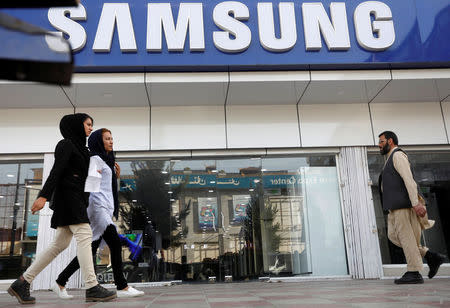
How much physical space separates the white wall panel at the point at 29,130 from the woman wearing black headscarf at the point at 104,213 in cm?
349

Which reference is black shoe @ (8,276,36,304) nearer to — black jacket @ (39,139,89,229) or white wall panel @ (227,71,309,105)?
black jacket @ (39,139,89,229)

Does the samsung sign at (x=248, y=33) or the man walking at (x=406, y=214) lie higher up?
the samsung sign at (x=248, y=33)

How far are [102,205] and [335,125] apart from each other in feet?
16.4

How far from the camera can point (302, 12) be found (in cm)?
662

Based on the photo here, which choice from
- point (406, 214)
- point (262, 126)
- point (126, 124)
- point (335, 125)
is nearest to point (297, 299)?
point (406, 214)

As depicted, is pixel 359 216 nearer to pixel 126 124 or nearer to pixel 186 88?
pixel 186 88

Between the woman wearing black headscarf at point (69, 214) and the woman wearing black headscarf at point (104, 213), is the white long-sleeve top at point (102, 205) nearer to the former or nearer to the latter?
the woman wearing black headscarf at point (104, 213)

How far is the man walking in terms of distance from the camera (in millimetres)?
4824

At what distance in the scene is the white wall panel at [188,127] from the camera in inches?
287

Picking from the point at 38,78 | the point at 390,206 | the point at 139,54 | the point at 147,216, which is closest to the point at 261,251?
the point at 147,216

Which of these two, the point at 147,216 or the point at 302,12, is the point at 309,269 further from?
the point at 302,12

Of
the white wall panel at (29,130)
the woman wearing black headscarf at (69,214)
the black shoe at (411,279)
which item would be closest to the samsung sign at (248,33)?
the white wall panel at (29,130)

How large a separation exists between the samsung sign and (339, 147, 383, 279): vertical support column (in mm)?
1826

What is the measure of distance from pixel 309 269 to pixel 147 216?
3.12 meters
